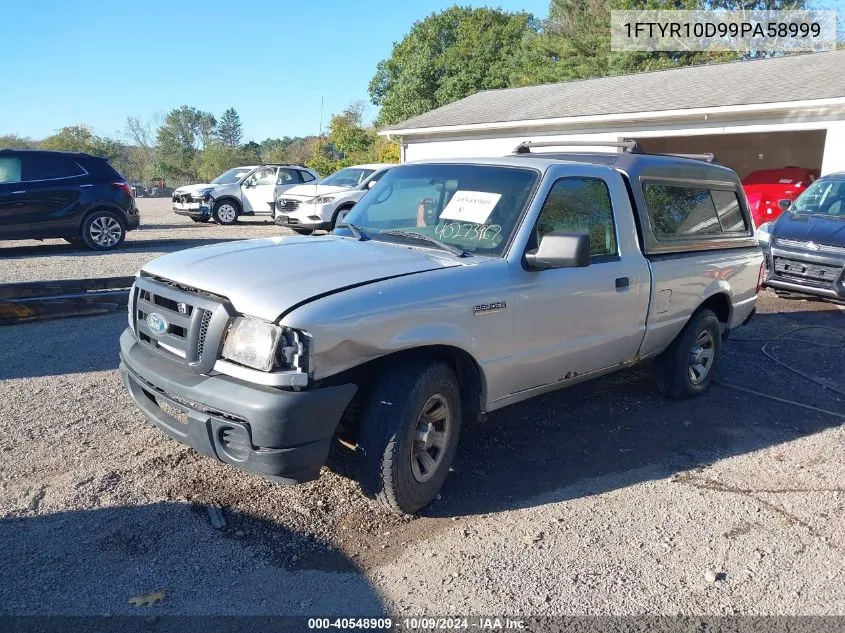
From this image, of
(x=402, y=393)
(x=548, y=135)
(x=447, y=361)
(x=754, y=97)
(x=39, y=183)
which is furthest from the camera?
(x=548, y=135)

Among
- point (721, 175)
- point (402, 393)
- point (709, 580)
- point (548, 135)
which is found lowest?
point (709, 580)

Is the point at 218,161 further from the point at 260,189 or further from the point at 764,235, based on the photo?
the point at 764,235

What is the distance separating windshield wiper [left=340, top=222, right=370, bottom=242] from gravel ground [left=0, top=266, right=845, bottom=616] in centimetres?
153

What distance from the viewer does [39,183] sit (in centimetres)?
1190

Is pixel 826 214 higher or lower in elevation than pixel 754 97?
lower

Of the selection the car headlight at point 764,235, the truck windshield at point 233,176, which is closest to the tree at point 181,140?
the truck windshield at point 233,176

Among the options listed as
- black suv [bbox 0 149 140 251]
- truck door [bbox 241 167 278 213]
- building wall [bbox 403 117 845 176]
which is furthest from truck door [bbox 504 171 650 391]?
truck door [bbox 241 167 278 213]

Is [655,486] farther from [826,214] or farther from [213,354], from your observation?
[826,214]

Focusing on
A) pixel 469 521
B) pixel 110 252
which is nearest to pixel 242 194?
pixel 110 252

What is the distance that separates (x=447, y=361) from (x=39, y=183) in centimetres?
1088

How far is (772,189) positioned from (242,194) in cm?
1362

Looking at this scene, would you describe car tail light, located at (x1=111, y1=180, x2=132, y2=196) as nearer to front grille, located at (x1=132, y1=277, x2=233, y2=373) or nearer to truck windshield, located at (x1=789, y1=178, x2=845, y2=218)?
front grille, located at (x1=132, y1=277, x2=233, y2=373)

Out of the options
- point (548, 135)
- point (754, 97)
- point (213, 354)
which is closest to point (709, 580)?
point (213, 354)

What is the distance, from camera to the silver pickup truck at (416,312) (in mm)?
3119
